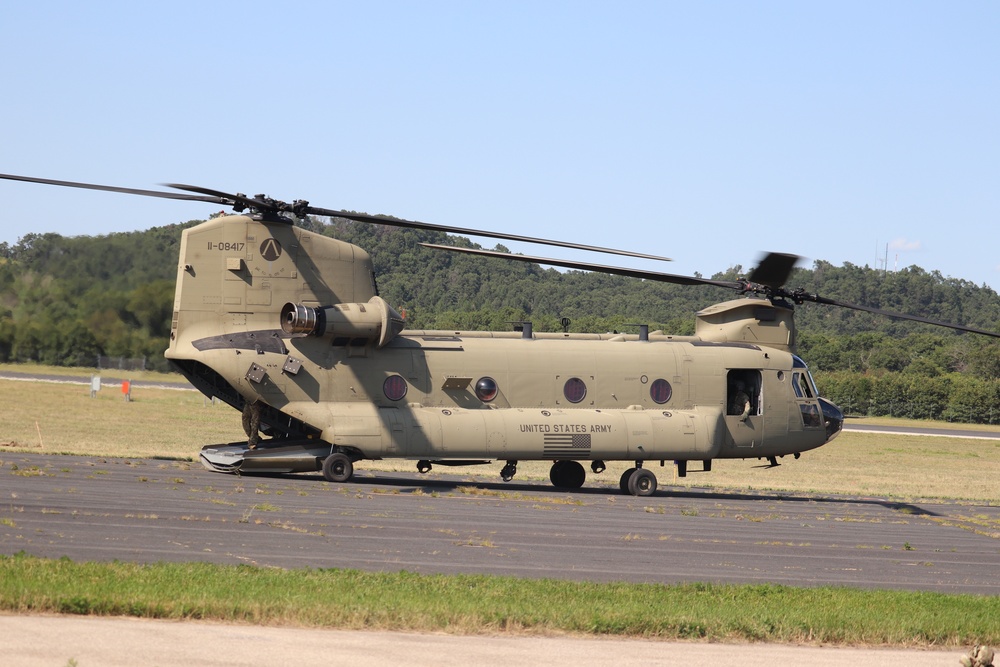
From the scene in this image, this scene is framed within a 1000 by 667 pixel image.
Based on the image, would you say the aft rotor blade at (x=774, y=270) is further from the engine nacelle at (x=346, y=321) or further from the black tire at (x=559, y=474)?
the engine nacelle at (x=346, y=321)

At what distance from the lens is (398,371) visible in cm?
2533

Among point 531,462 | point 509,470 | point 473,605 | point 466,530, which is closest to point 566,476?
point 509,470

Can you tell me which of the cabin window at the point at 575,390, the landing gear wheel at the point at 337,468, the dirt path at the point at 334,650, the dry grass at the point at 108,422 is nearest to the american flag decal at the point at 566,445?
the cabin window at the point at 575,390

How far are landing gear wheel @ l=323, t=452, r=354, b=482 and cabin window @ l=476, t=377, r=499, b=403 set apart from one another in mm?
3388

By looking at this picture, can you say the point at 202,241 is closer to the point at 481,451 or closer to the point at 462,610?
the point at 481,451

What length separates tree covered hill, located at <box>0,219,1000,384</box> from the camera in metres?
26.3

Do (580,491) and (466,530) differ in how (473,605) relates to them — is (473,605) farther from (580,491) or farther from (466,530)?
(580,491)

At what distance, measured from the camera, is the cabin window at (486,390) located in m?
25.8

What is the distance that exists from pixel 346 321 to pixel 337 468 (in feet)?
10.4

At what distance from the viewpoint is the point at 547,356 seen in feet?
87.4

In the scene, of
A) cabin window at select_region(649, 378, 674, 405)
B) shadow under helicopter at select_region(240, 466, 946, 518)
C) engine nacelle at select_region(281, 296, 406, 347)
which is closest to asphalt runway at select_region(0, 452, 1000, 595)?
shadow under helicopter at select_region(240, 466, 946, 518)

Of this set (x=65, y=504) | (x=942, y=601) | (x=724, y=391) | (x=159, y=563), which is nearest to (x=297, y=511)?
(x=65, y=504)

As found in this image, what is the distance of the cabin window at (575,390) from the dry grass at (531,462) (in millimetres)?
4005

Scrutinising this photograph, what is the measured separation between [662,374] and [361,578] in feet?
49.9
